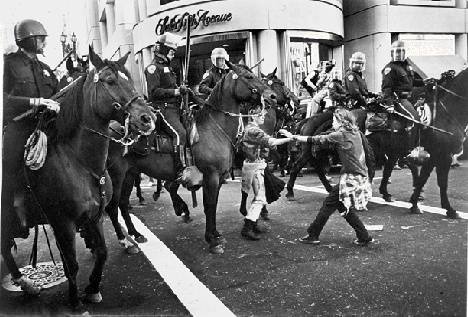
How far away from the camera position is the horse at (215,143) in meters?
5.84

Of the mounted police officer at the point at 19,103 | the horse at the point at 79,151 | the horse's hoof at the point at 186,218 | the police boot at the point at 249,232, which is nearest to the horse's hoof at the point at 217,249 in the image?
the police boot at the point at 249,232

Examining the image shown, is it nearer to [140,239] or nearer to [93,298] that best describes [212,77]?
[140,239]

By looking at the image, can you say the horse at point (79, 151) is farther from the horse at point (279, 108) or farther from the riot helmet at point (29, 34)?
the horse at point (279, 108)

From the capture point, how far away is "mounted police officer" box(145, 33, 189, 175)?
6023 millimetres

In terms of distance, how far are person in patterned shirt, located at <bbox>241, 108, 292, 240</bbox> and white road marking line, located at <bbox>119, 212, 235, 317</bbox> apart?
1.25m

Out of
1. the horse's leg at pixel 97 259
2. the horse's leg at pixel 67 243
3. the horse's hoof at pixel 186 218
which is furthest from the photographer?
the horse's hoof at pixel 186 218

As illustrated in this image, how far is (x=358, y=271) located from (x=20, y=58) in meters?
4.23

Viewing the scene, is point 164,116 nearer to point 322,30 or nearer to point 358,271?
point 358,271

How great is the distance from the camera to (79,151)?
3.96 meters

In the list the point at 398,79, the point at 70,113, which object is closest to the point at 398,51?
the point at 398,79

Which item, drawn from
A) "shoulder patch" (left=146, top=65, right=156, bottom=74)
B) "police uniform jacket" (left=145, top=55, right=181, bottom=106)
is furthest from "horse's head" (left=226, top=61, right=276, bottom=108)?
"shoulder patch" (left=146, top=65, right=156, bottom=74)

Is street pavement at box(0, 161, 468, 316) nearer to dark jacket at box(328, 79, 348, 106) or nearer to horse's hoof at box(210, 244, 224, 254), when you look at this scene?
horse's hoof at box(210, 244, 224, 254)

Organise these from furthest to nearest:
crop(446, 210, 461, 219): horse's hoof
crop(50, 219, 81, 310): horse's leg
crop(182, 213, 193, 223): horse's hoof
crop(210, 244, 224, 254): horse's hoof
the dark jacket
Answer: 1. the dark jacket
2. crop(182, 213, 193, 223): horse's hoof
3. crop(446, 210, 461, 219): horse's hoof
4. crop(210, 244, 224, 254): horse's hoof
5. crop(50, 219, 81, 310): horse's leg

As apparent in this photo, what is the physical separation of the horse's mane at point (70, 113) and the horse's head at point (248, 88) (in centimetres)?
251
